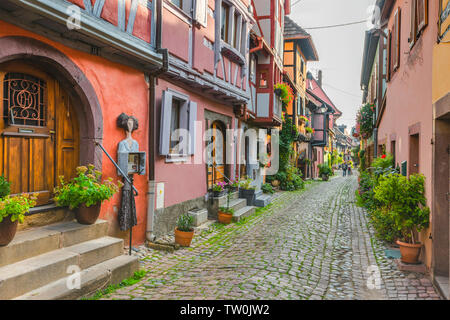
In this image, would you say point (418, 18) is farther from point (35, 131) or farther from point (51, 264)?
point (51, 264)

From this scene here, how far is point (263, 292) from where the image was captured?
13.6ft

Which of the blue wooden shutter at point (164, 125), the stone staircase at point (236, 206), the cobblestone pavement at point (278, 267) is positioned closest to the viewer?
the cobblestone pavement at point (278, 267)

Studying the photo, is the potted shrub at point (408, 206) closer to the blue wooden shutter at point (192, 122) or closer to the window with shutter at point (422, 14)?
the window with shutter at point (422, 14)

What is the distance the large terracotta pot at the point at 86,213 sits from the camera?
4643 mm

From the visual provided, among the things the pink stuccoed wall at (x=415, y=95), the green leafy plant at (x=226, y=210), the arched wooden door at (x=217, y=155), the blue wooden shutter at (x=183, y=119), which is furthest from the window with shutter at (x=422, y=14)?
the arched wooden door at (x=217, y=155)

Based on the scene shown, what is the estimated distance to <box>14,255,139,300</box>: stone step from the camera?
137 inches

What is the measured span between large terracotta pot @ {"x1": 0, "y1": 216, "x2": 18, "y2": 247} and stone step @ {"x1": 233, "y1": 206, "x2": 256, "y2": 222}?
19.8 feet

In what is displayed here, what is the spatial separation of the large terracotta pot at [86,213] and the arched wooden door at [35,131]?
0.45 metres

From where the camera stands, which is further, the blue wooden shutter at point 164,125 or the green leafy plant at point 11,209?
the blue wooden shutter at point 164,125

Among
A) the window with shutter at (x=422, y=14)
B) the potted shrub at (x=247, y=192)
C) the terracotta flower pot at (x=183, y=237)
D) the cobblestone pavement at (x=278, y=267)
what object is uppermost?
the window with shutter at (x=422, y=14)

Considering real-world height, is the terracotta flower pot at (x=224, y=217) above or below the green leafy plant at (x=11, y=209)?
below

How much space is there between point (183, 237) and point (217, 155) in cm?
429
